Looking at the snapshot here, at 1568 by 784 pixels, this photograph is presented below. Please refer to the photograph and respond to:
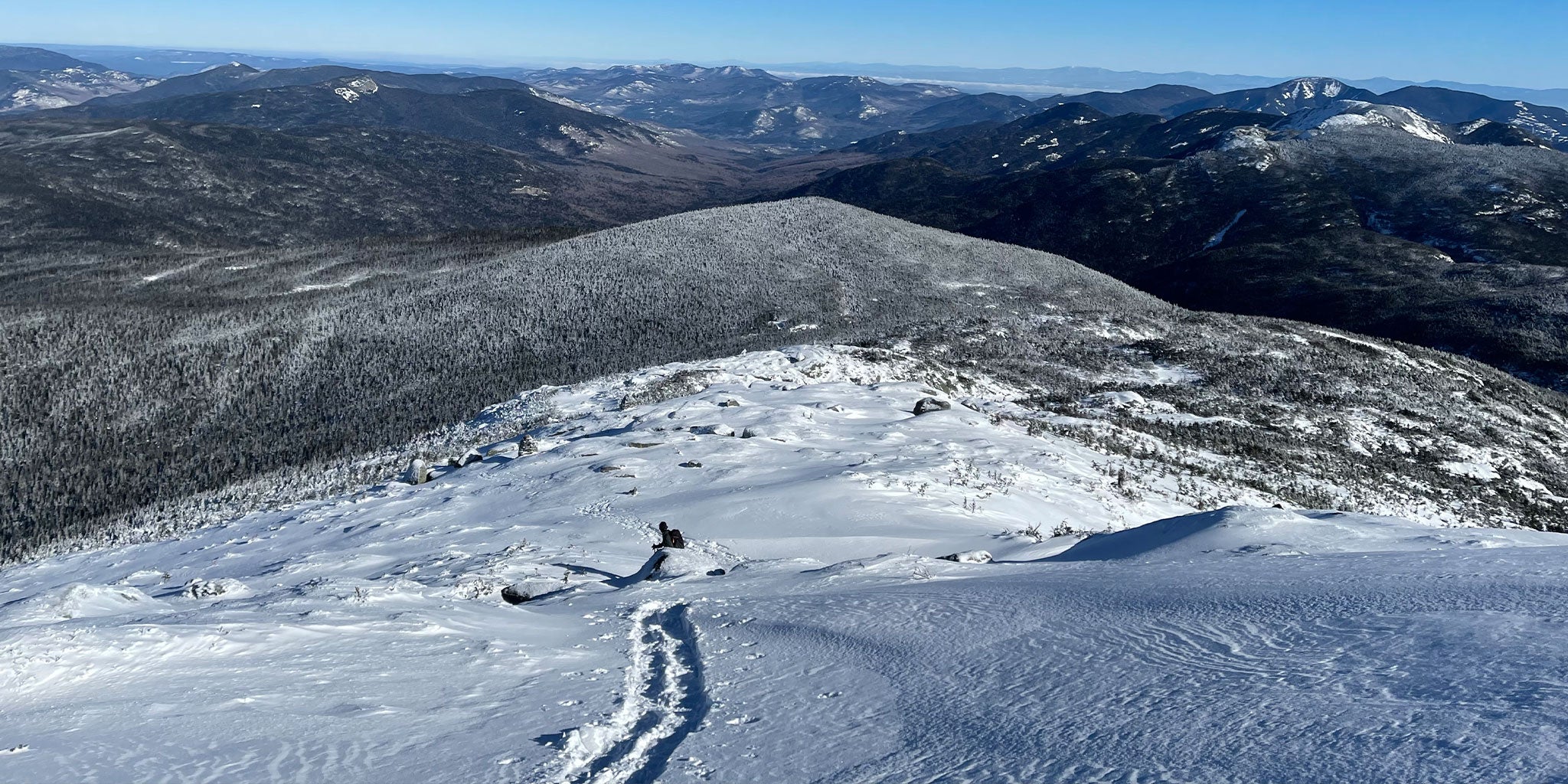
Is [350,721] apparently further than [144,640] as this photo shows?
No

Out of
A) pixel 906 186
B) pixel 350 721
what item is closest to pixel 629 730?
pixel 350 721

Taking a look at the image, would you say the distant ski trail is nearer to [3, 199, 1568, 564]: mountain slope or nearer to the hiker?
the hiker

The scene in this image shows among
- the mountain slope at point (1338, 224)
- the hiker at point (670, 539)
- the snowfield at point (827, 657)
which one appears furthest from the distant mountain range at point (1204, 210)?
the hiker at point (670, 539)

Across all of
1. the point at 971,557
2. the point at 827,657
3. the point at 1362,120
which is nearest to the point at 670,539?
the point at 971,557

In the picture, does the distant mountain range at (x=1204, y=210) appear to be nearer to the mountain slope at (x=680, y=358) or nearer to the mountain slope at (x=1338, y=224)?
the mountain slope at (x=1338, y=224)

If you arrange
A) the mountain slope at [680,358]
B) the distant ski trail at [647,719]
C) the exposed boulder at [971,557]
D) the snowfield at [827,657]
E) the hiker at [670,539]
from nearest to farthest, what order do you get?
the snowfield at [827,657]
the distant ski trail at [647,719]
the exposed boulder at [971,557]
the hiker at [670,539]
the mountain slope at [680,358]

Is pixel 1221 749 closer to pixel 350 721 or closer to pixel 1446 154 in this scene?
pixel 350 721

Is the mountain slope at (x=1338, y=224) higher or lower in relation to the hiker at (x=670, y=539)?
higher
